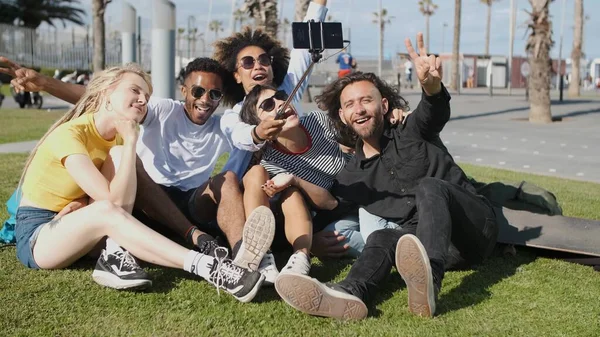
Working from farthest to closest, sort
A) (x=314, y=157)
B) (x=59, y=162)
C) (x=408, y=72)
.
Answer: (x=408, y=72)
(x=314, y=157)
(x=59, y=162)

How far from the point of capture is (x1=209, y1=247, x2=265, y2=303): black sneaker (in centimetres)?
372

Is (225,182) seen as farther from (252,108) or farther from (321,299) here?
(321,299)

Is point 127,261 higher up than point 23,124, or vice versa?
point 23,124

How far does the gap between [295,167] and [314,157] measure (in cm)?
16

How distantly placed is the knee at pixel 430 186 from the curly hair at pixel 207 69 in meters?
1.87

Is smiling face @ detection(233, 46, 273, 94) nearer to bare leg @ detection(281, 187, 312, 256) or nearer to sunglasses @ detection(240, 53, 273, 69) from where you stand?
sunglasses @ detection(240, 53, 273, 69)

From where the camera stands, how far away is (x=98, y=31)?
22453 mm

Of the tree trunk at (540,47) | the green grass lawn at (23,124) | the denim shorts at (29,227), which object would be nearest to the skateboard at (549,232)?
the denim shorts at (29,227)

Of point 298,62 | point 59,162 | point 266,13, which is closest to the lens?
point 59,162

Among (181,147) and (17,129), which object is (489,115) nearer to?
(17,129)

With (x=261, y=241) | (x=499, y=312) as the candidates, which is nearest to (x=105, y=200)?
(x=261, y=241)

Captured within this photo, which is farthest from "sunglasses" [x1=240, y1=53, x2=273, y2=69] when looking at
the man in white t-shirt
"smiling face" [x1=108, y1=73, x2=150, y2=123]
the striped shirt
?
"smiling face" [x1=108, y1=73, x2=150, y2=123]

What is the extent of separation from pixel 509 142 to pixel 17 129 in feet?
34.7

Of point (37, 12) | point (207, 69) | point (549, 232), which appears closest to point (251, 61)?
point (207, 69)
